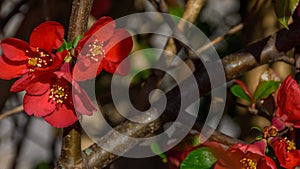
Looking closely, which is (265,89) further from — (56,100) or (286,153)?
(56,100)

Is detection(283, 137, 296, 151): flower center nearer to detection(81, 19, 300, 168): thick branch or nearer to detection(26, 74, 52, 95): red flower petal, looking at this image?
detection(81, 19, 300, 168): thick branch

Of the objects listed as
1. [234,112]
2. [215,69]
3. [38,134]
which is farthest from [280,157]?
[38,134]

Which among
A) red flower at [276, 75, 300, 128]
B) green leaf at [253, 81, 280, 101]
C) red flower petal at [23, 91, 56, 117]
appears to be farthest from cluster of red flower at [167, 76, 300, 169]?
red flower petal at [23, 91, 56, 117]

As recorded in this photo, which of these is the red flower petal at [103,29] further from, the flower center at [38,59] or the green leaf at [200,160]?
the green leaf at [200,160]

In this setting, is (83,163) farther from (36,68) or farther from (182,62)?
(182,62)

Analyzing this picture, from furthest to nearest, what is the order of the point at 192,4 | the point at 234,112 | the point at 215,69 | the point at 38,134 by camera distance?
the point at 38,134
the point at 234,112
the point at 192,4
the point at 215,69

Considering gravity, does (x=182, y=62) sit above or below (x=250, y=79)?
above

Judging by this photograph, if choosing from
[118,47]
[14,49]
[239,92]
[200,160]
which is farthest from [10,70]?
[239,92]

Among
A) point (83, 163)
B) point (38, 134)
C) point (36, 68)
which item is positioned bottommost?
point (38, 134)
